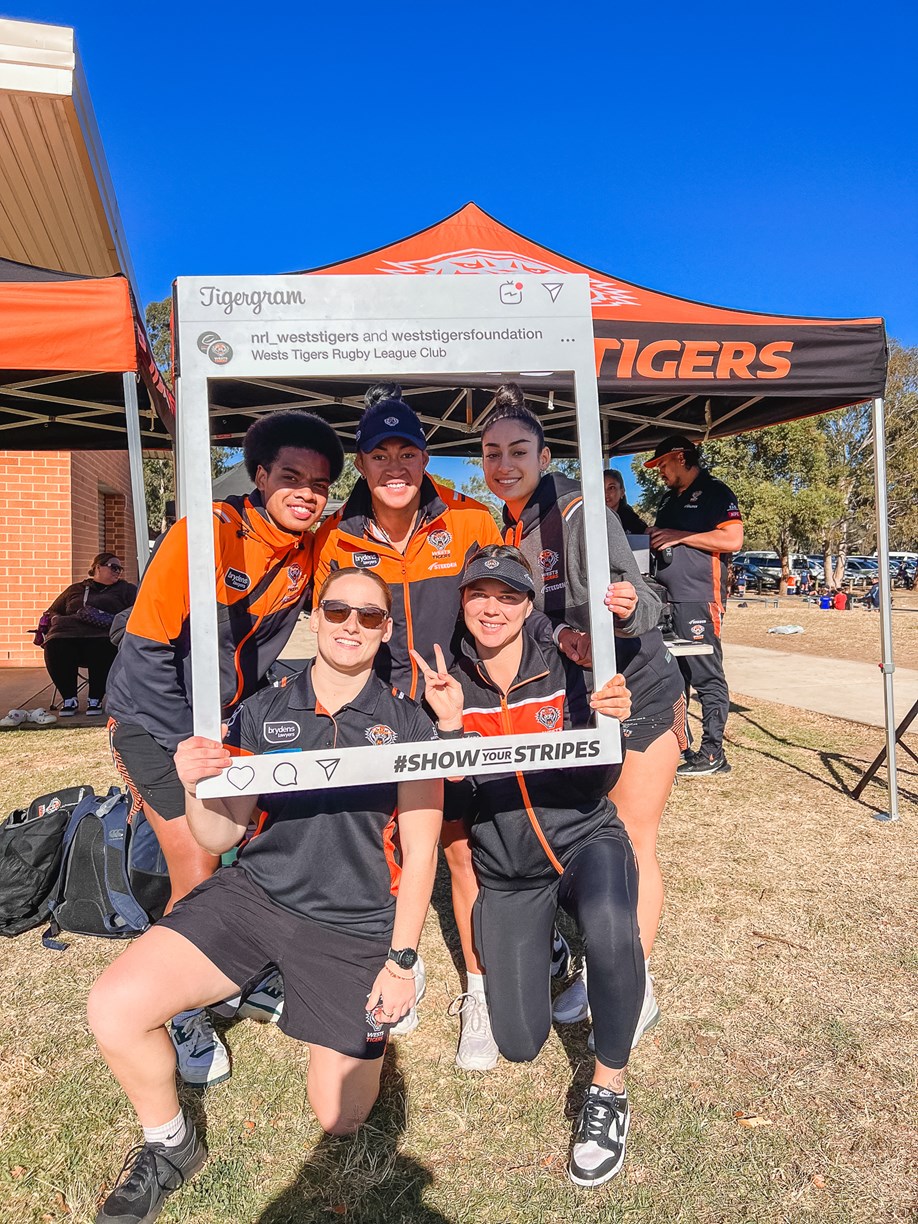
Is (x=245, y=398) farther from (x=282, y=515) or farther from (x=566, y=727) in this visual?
(x=566, y=727)

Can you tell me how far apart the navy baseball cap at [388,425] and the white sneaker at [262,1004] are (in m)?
1.84

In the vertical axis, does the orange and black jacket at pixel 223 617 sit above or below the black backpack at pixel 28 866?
above

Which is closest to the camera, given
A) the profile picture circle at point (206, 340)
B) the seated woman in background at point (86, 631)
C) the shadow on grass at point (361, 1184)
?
the profile picture circle at point (206, 340)

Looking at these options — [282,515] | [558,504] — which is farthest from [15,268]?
[558,504]

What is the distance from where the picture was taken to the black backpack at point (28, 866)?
3164mm

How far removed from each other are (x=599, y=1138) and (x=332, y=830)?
106 centimetres

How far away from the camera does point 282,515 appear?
2.28 meters

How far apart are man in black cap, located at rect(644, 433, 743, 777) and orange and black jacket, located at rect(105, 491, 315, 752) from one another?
3.59 meters

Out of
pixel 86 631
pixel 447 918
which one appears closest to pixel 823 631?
pixel 86 631

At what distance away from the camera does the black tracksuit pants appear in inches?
216

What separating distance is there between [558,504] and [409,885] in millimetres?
1179

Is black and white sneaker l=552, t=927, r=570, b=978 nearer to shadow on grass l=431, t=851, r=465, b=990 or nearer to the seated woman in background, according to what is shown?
shadow on grass l=431, t=851, r=465, b=990

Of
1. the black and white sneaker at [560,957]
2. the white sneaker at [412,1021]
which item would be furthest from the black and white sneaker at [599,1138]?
the black and white sneaker at [560,957]

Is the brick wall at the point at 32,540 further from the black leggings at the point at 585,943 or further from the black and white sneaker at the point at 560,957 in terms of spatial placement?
the black leggings at the point at 585,943
